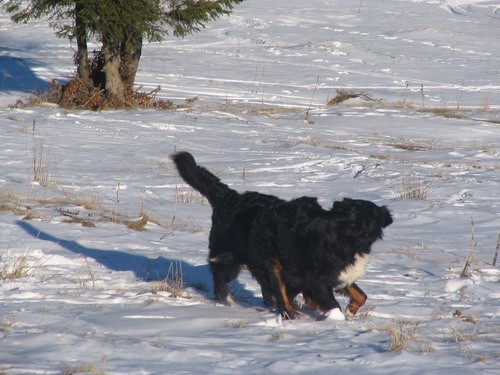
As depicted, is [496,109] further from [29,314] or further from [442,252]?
[29,314]

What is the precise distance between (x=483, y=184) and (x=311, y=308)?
6.42m

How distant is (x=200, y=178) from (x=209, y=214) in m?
3.09

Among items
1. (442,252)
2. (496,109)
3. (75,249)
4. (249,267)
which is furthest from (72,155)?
(496,109)

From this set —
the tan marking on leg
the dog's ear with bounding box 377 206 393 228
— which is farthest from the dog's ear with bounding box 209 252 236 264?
the dog's ear with bounding box 377 206 393 228

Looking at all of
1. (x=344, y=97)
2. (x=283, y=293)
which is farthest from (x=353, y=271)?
(x=344, y=97)

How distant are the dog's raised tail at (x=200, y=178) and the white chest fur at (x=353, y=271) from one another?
54.8 inches

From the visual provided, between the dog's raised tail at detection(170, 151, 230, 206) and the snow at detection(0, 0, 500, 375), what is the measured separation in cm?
74

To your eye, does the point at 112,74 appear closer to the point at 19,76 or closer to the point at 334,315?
the point at 19,76

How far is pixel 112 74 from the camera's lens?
1934cm

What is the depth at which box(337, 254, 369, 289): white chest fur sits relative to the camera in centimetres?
539

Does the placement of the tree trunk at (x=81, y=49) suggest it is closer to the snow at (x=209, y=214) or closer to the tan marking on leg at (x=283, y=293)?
the snow at (x=209, y=214)

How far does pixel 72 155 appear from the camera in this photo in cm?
1276

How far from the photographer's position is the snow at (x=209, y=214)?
4422 mm

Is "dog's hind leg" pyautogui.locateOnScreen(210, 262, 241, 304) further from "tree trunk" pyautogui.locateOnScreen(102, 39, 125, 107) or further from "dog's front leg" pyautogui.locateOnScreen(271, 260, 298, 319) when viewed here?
"tree trunk" pyautogui.locateOnScreen(102, 39, 125, 107)
